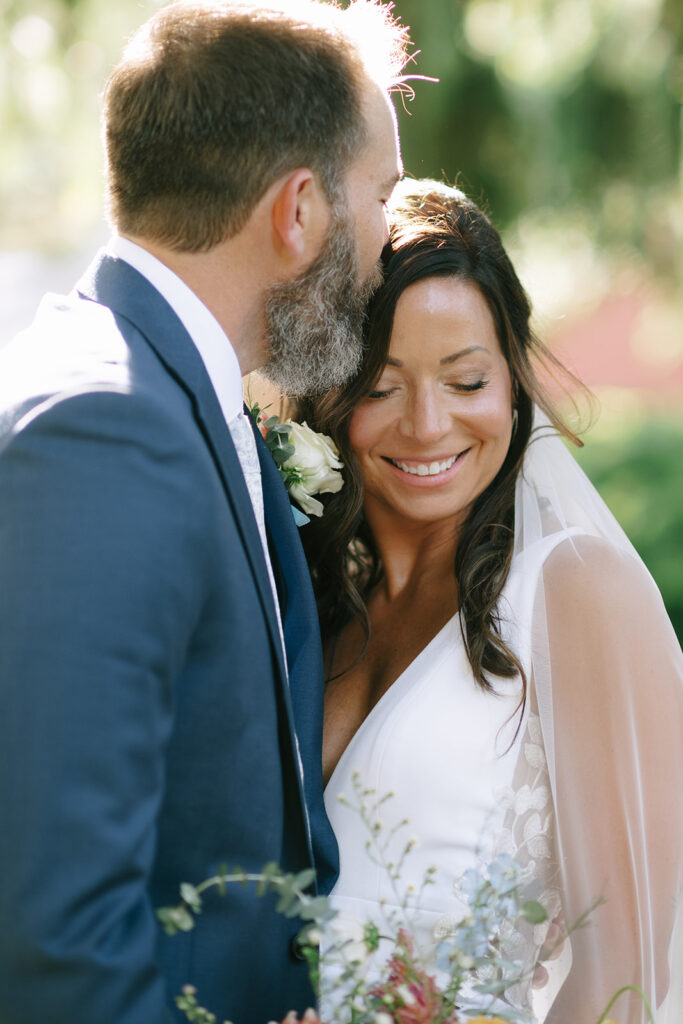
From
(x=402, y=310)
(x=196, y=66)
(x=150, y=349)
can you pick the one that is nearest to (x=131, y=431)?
(x=150, y=349)

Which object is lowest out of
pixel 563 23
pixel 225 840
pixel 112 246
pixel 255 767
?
pixel 225 840

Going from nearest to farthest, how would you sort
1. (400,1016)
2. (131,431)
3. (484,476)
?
(400,1016) → (131,431) → (484,476)

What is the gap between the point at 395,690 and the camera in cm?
253

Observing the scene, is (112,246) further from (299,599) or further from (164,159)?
(299,599)

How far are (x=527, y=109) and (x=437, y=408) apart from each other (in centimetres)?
257

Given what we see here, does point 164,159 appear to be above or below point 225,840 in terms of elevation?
above

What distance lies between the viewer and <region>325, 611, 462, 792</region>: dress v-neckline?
2.49 m

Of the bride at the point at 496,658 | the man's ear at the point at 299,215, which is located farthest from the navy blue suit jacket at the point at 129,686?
the bride at the point at 496,658

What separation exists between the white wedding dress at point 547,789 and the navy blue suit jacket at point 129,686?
53 centimetres

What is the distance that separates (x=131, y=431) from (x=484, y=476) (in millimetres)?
1439

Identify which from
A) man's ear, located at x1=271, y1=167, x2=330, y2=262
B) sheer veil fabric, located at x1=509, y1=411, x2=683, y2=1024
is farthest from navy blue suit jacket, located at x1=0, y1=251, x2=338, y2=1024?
sheer veil fabric, located at x1=509, y1=411, x2=683, y2=1024

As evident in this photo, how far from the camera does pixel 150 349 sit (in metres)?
1.74

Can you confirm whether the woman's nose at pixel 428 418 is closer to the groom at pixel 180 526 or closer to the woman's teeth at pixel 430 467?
the woman's teeth at pixel 430 467

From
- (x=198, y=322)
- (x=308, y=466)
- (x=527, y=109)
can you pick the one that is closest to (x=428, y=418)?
(x=308, y=466)
